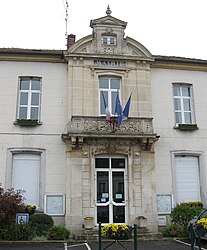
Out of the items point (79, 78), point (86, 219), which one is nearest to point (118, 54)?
point (79, 78)

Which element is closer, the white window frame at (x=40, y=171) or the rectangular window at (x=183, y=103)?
the white window frame at (x=40, y=171)

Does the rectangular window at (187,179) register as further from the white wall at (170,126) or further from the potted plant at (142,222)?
the potted plant at (142,222)

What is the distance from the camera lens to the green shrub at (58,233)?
1187 centimetres

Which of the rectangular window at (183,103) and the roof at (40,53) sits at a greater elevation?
the roof at (40,53)

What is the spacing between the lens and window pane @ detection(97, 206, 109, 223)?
1335cm

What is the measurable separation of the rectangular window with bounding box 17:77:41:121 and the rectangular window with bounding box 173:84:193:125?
20.5 feet

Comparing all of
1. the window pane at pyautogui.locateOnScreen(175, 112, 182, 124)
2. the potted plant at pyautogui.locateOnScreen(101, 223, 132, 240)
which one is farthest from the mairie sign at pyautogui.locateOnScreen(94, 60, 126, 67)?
the potted plant at pyautogui.locateOnScreen(101, 223, 132, 240)

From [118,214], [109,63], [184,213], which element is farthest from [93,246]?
[109,63]

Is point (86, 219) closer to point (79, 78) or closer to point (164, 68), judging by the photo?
point (79, 78)

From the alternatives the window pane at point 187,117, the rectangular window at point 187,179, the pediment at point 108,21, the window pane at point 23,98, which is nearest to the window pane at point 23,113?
the window pane at point 23,98

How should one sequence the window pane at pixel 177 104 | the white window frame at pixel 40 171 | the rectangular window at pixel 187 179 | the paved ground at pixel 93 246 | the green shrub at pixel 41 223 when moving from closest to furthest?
the paved ground at pixel 93 246 → the green shrub at pixel 41 223 → the white window frame at pixel 40 171 → the rectangular window at pixel 187 179 → the window pane at pixel 177 104

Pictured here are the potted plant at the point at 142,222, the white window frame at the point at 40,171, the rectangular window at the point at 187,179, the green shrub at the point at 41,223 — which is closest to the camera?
the green shrub at the point at 41,223

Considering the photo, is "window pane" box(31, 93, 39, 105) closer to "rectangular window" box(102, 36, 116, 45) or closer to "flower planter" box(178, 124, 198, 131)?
"rectangular window" box(102, 36, 116, 45)

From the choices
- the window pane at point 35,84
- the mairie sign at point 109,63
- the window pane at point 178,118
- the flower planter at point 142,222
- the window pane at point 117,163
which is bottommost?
the flower planter at point 142,222
